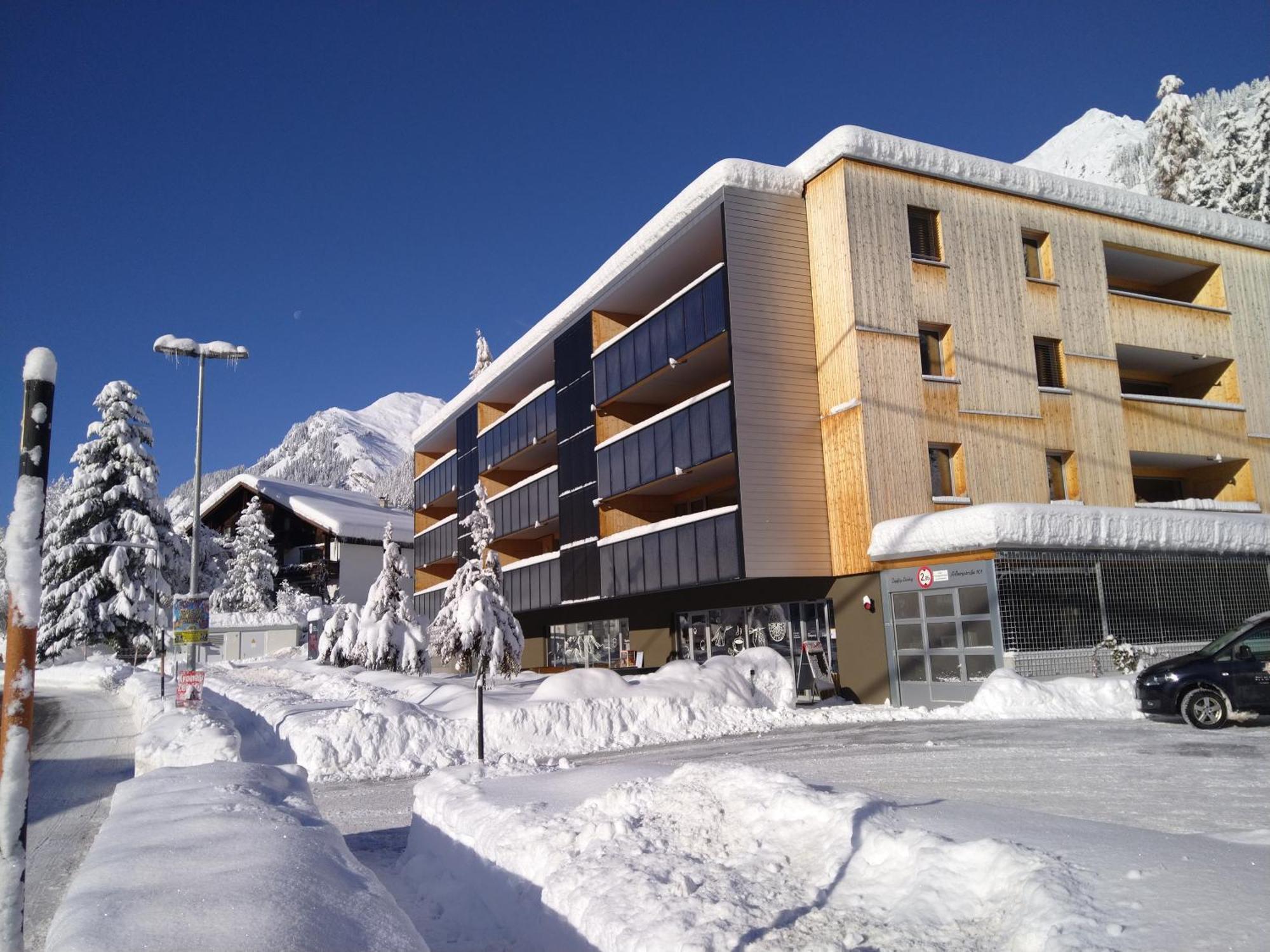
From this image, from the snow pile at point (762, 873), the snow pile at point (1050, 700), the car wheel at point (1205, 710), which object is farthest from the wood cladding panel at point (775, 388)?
the snow pile at point (762, 873)

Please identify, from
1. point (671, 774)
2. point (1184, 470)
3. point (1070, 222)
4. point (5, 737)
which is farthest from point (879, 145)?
point (5, 737)

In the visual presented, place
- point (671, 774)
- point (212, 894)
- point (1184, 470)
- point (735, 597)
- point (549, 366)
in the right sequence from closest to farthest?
point (212, 894)
point (671, 774)
point (735, 597)
point (1184, 470)
point (549, 366)

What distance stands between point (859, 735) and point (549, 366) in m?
25.4

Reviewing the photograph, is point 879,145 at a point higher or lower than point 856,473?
higher

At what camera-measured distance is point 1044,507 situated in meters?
21.8

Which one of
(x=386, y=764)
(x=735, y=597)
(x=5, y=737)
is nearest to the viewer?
(x=5, y=737)

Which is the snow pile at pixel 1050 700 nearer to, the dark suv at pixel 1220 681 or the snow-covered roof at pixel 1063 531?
the dark suv at pixel 1220 681

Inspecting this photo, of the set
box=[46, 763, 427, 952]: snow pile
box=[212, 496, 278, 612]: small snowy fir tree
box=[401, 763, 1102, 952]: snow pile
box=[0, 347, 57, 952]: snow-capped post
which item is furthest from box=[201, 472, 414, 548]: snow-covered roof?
box=[0, 347, 57, 952]: snow-capped post

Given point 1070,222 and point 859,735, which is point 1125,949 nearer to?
point 859,735

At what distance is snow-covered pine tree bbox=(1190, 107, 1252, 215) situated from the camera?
4491 centimetres

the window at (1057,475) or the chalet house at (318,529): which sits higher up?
the chalet house at (318,529)

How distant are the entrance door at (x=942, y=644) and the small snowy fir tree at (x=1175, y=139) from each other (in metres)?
36.8

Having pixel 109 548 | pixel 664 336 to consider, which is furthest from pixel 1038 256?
pixel 109 548

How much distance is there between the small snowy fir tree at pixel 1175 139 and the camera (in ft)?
160
